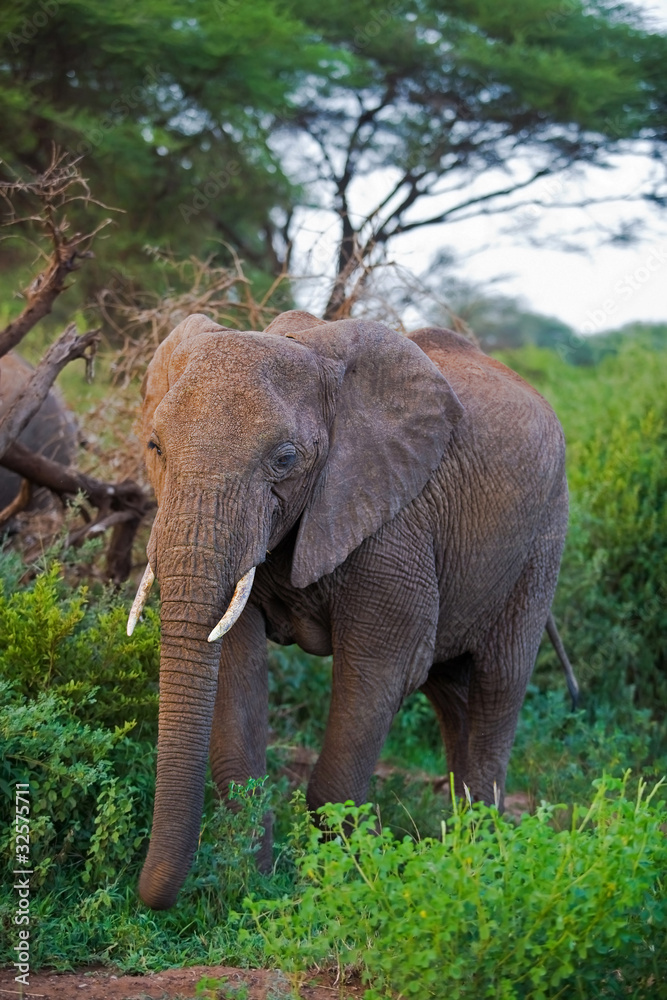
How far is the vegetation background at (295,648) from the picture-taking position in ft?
9.78

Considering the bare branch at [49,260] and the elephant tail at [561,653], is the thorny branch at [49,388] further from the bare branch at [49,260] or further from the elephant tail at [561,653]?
the elephant tail at [561,653]

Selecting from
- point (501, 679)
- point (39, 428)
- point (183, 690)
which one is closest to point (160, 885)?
point (183, 690)

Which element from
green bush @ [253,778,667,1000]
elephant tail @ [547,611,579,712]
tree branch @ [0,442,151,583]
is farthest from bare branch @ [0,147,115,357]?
green bush @ [253,778,667,1000]

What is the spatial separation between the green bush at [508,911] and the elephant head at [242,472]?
0.69 m

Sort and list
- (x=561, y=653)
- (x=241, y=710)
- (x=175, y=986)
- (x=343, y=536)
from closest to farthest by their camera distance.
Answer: (x=175, y=986) → (x=343, y=536) → (x=241, y=710) → (x=561, y=653)

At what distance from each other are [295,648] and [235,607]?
3582mm

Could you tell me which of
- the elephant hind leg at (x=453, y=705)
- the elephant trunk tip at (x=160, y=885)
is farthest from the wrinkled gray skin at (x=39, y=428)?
the elephant trunk tip at (x=160, y=885)

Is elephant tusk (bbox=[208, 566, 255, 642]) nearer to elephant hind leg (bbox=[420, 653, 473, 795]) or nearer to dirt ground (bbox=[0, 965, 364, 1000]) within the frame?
dirt ground (bbox=[0, 965, 364, 1000])

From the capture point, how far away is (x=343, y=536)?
4055mm

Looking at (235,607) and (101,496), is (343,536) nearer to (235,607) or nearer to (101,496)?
(235,607)

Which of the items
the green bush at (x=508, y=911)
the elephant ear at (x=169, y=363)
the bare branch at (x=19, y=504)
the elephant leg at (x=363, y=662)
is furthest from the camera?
the bare branch at (x=19, y=504)

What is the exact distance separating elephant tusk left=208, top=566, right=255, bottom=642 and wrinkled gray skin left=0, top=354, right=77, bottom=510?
3.58 meters

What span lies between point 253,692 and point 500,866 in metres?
1.63

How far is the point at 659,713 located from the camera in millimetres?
8250
